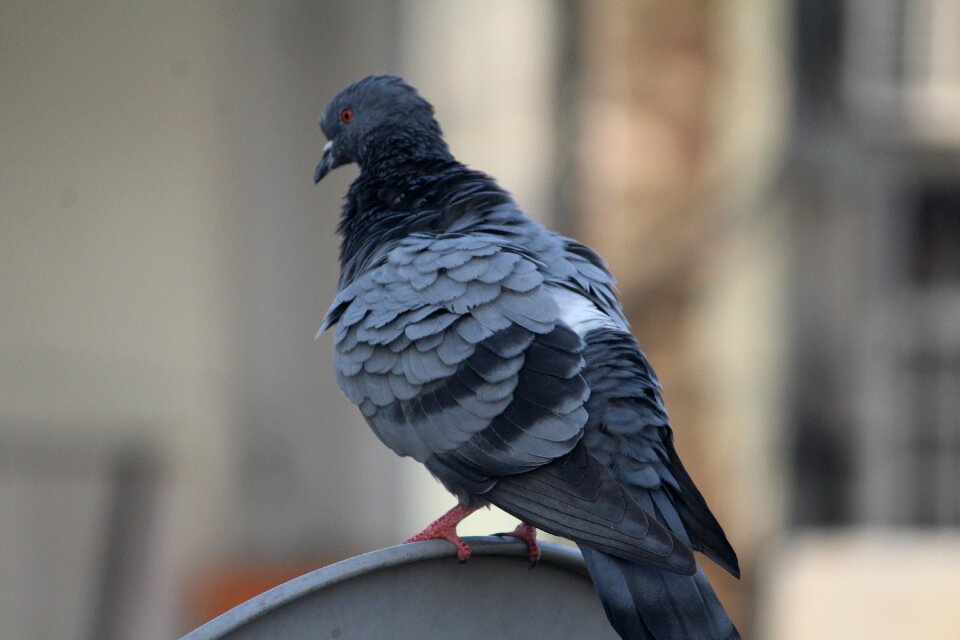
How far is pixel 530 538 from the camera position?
9.26 ft

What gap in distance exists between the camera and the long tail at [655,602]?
250cm

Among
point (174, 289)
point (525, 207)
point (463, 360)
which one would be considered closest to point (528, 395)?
point (463, 360)

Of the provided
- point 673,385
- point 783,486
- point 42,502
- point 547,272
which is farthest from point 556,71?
point 547,272

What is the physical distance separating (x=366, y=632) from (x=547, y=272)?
1260 millimetres

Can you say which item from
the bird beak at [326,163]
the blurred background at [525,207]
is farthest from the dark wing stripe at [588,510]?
Result: the blurred background at [525,207]

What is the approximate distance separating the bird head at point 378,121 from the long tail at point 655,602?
5.13 feet

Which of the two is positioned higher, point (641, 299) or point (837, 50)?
point (837, 50)

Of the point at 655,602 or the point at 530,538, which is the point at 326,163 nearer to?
the point at 530,538

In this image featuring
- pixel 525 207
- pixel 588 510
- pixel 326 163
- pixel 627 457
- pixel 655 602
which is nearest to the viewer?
pixel 655 602

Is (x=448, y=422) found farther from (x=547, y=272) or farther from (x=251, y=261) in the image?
(x=251, y=261)

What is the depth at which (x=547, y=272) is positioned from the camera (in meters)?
3.32

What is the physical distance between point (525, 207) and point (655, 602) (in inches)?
306

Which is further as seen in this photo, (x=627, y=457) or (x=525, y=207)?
(x=525, y=207)

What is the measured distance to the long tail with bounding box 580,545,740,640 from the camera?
2.50m
